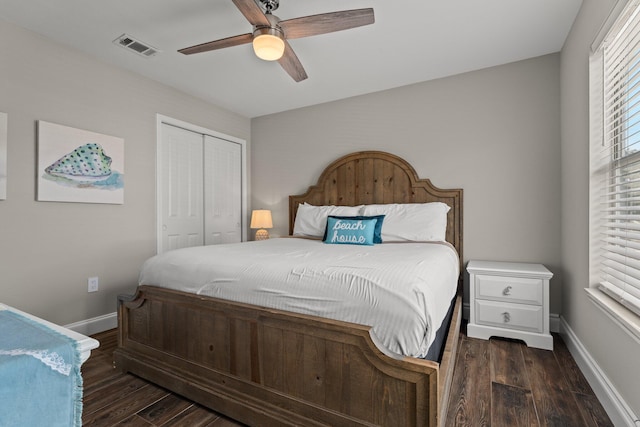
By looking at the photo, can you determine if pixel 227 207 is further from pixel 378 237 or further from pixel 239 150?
pixel 378 237

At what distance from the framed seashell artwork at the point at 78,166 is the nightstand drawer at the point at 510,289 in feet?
10.5

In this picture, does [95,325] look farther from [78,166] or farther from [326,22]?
[326,22]

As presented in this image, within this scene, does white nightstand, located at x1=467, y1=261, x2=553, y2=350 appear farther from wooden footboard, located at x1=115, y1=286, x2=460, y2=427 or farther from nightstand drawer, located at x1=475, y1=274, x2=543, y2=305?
wooden footboard, located at x1=115, y1=286, x2=460, y2=427

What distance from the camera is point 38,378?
620 millimetres

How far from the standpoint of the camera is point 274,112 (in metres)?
4.14

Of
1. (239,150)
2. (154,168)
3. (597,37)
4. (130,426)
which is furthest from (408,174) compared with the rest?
(130,426)

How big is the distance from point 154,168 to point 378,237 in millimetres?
2325

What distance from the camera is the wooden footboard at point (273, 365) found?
1.23 metres

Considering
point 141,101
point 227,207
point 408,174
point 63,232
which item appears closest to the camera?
point 63,232

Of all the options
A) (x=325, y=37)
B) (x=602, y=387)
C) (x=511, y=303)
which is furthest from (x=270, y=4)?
(x=602, y=387)

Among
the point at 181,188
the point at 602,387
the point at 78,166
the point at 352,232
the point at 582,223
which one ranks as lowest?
the point at 602,387

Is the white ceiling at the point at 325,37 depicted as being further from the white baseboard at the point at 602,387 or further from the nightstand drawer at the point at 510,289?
the white baseboard at the point at 602,387

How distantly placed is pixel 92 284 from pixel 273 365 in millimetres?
2085

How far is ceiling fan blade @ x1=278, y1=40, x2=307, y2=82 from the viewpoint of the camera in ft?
6.80
